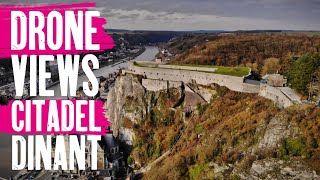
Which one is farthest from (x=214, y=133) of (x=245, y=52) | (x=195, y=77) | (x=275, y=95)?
(x=245, y=52)

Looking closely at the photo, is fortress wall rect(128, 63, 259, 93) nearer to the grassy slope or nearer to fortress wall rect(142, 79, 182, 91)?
fortress wall rect(142, 79, 182, 91)

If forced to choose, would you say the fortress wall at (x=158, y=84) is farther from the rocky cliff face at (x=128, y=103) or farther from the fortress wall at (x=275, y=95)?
the fortress wall at (x=275, y=95)

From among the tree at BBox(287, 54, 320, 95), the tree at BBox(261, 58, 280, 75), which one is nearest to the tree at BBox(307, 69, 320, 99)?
the tree at BBox(287, 54, 320, 95)

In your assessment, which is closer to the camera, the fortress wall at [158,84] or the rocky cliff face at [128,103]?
the fortress wall at [158,84]

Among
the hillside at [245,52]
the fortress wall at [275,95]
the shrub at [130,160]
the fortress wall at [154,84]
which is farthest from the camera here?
the hillside at [245,52]

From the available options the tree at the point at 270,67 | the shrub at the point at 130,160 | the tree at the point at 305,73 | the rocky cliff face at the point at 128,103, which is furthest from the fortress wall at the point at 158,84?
the tree at the point at 305,73

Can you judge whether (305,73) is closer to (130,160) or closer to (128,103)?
(130,160)
